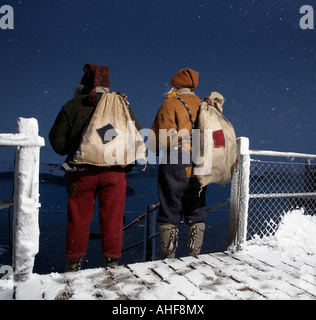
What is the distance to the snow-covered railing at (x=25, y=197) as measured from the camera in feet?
6.21

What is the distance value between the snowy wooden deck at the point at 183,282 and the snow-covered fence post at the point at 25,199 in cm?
19

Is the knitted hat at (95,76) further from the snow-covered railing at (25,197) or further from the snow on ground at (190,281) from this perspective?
the snow on ground at (190,281)

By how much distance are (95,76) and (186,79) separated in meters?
0.91

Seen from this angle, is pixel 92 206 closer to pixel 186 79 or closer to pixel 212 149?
pixel 212 149

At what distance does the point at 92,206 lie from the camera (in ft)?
7.46

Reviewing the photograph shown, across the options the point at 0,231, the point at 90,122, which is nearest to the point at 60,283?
the point at 90,122

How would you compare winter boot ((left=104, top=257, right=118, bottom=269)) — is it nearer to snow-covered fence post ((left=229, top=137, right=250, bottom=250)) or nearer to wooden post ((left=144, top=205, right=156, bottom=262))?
snow-covered fence post ((left=229, top=137, right=250, bottom=250))

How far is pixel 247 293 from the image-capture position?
1.78 meters

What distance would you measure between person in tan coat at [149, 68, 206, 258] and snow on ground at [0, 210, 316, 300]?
0.37 meters

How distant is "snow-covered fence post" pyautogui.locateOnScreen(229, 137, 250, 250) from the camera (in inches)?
111

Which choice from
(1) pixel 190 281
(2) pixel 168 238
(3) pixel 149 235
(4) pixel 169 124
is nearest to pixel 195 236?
(2) pixel 168 238
